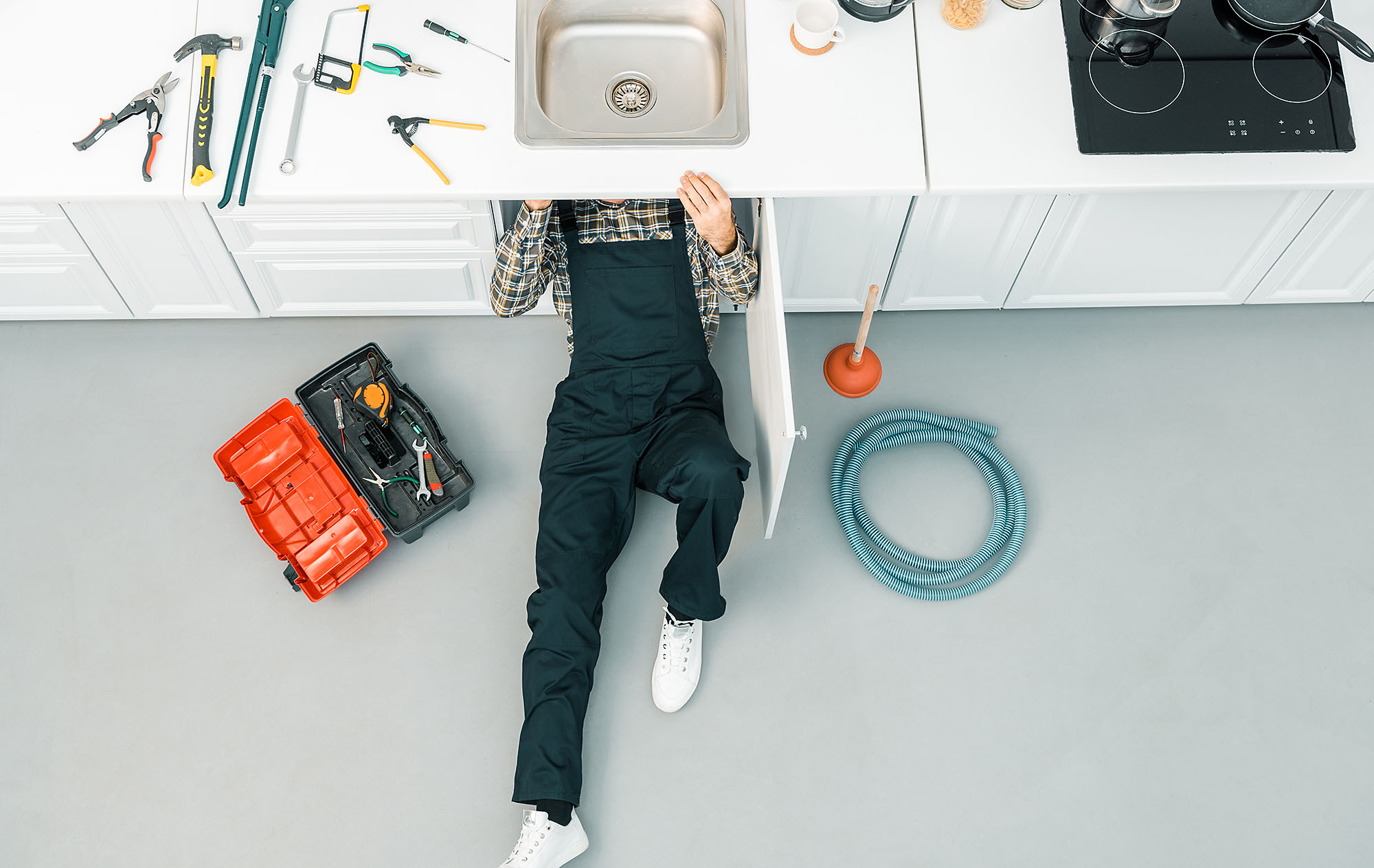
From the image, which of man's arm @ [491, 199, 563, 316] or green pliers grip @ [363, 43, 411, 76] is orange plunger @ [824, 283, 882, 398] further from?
green pliers grip @ [363, 43, 411, 76]

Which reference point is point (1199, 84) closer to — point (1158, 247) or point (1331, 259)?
point (1158, 247)

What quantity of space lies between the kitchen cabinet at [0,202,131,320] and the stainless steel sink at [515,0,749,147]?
3.93ft

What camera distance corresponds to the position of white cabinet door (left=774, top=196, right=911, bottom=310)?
239cm

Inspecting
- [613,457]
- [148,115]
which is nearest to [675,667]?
[613,457]

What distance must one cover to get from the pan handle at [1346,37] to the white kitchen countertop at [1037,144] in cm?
8

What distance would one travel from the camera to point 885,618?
257cm

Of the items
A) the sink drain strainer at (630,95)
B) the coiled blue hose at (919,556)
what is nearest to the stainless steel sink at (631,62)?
Result: the sink drain strainer at (630,95)

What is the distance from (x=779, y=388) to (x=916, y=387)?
0.89m

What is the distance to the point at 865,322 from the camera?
2523 mm

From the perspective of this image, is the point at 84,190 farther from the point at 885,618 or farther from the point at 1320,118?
the point at 1320,118

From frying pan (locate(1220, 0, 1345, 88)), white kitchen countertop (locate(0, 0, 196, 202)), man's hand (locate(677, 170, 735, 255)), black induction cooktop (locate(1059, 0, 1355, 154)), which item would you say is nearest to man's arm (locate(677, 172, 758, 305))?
man's hand (locate(677, 170, 735, 255))

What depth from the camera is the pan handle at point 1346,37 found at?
A: 212 cm

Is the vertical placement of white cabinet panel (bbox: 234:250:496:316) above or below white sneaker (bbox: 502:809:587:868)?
above

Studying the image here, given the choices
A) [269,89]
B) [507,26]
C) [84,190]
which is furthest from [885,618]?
[84,190]
